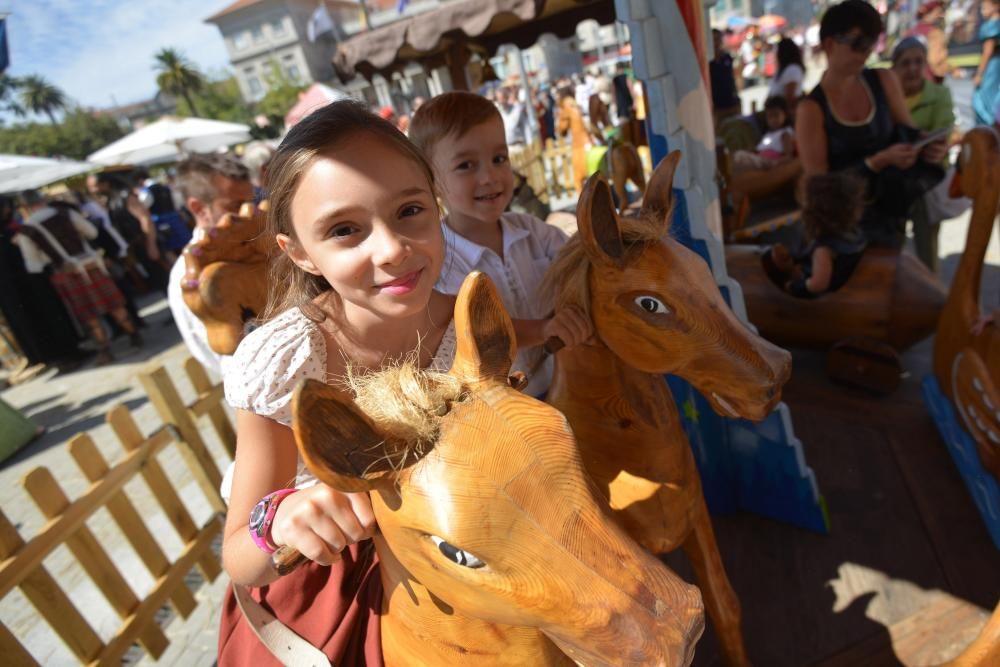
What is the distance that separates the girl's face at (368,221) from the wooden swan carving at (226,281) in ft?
3.81

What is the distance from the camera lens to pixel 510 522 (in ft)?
2.33

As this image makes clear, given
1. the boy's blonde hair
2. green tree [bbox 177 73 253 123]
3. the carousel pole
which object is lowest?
the boy's blonde hair

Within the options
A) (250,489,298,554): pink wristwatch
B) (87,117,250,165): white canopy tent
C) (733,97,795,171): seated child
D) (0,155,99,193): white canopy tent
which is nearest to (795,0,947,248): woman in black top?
(733,97,795,171): seated child

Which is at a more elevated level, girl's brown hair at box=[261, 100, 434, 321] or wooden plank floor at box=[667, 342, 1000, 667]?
girl's brown hair at box=[261, 100, 434, 321]

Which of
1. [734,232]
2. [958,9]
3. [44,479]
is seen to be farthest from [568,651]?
[958,9]

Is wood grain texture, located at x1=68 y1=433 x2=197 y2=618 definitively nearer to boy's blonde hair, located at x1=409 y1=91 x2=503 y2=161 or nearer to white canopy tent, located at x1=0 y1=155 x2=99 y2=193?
boy's blonde hair, located at x1=409 y1=91 x2=503 y2=161

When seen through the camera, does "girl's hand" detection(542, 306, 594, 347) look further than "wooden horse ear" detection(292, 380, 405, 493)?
Yes

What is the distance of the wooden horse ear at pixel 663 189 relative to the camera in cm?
134

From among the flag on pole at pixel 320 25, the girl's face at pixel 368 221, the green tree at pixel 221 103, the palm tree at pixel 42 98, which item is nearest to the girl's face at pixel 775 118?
the girl's face at pixel 368 221

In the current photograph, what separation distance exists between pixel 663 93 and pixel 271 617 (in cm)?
171

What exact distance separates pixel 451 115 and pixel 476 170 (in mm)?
182

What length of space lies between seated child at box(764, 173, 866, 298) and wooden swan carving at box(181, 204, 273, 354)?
104 inches

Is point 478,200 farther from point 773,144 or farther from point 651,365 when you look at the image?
point 773,144

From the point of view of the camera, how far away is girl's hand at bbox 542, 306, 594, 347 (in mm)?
1295
